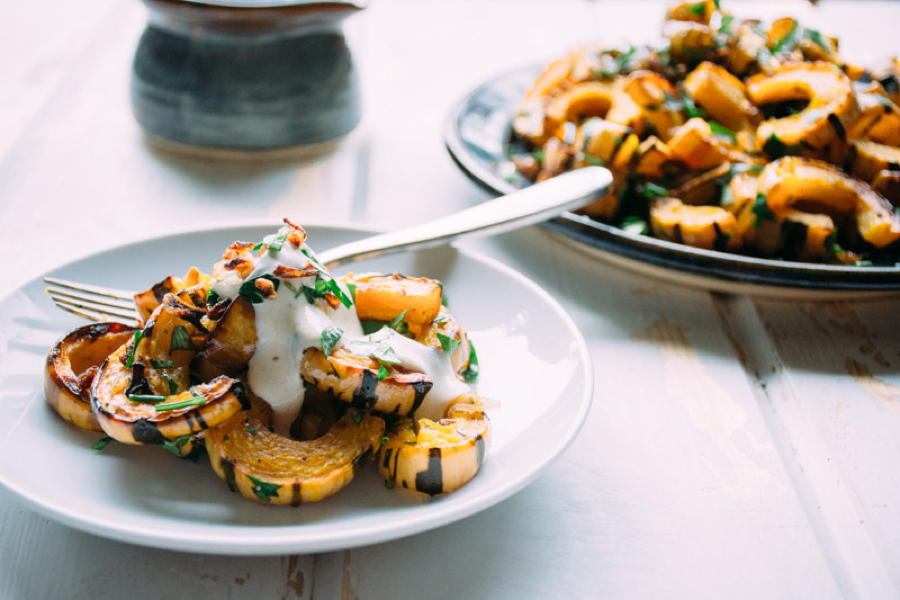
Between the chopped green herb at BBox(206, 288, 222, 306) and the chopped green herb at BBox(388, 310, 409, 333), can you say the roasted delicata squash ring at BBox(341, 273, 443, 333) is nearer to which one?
the chopped green herb at BBox(388, 310, 409, 333)

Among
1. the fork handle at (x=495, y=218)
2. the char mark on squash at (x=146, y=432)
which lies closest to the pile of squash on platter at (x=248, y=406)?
the char mark on squash at (x=146, y=432)

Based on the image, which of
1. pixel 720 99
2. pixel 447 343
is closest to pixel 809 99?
pixel 720 99

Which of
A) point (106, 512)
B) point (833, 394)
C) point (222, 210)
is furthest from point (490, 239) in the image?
point (106, 512)

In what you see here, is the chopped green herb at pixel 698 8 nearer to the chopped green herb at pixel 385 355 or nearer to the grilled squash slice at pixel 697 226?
the grilled squash slice at pixel 697 226

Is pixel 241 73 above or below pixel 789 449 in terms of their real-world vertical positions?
above

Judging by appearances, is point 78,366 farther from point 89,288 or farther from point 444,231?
point 444,231

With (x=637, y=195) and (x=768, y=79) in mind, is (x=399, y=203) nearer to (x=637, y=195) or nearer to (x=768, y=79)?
(x=637, y=195)

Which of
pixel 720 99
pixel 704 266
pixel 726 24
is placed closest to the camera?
pixel 704 266
